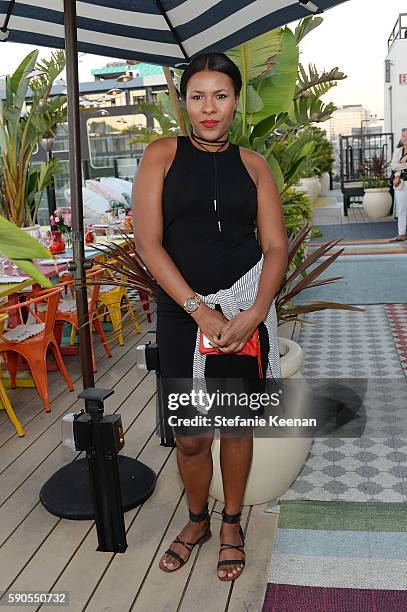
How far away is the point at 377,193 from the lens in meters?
14.5

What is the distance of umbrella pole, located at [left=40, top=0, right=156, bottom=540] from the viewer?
2.53 m

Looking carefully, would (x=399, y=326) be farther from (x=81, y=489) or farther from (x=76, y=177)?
(x=76, y=177)

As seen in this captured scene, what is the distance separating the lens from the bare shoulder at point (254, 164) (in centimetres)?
232

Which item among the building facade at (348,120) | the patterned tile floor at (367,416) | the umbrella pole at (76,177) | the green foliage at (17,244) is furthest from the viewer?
the building facade at (348,120)

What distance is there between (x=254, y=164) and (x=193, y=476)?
1097 mm

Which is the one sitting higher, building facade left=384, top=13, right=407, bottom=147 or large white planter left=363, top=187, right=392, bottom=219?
building facade left=384, top=13, right=407, bottom=147

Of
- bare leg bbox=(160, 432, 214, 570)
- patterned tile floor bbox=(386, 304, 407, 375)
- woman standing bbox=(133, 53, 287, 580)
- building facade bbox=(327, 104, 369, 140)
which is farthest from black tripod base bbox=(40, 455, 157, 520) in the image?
building facade bbox=(327, 104, 369, 140)

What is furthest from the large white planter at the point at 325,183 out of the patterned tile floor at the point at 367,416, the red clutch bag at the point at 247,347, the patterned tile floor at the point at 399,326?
the red clutch bag at the point at 247,347

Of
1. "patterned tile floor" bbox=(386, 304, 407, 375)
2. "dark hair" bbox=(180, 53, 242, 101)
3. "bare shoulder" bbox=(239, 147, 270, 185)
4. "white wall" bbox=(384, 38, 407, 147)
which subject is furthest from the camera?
"white wall" bbox=(384, 38, 407, 147)

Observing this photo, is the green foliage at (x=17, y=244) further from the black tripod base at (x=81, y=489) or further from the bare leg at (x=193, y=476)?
the black tripod base at (x=81, y=489)

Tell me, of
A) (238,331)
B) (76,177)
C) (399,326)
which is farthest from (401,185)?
(238,331)

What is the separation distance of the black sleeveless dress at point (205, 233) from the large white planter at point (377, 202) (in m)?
12.7

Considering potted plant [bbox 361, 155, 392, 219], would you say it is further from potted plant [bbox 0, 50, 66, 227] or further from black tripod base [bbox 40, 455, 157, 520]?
black tripod base [bbox 40, 455, 157, 520]

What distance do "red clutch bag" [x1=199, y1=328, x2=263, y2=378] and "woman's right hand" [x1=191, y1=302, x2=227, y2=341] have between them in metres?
0.04
